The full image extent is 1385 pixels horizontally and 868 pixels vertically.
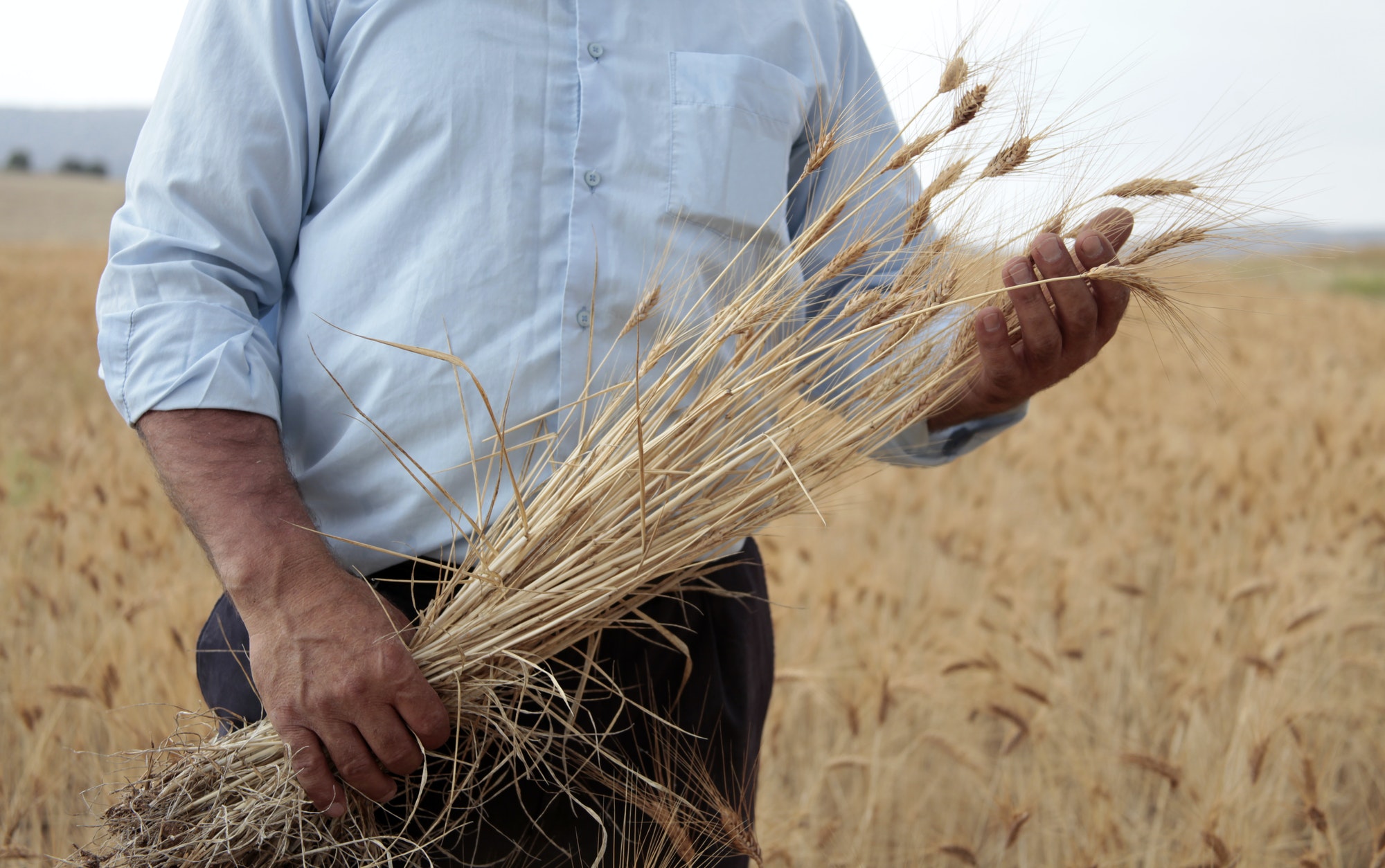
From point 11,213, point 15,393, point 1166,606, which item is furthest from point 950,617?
point 11,213

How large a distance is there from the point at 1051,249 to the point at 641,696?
0.62 meters

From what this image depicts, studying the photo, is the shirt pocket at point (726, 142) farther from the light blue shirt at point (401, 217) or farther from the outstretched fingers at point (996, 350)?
the outstretched fingers at point (996, 350)

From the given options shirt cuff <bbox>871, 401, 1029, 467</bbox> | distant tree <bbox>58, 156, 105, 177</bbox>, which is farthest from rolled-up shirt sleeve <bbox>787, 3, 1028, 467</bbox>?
distant tree <bbox>58, 156, 105, 177</bbox>

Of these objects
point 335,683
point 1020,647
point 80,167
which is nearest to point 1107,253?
point 335,683

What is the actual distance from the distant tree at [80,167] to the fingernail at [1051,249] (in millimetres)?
41097

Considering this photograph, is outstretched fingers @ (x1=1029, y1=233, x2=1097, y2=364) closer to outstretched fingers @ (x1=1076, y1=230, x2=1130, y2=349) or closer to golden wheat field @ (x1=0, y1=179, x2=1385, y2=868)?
outstretched fingers @ (x1=1076, y1=230, x2=1130, y2=349)

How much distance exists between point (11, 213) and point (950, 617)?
2617cm

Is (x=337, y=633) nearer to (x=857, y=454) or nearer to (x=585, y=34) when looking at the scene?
(x=857, y=454)

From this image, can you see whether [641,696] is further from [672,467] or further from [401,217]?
[401,217]

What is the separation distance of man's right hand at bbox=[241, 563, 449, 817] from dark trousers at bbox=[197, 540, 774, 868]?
7 cm

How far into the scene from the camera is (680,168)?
92 cm

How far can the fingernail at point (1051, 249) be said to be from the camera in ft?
2.52

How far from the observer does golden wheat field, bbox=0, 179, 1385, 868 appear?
1.54 m

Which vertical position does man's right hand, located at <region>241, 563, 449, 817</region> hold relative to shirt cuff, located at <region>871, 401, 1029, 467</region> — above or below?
below
